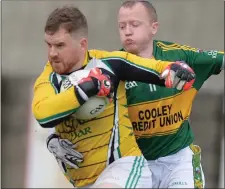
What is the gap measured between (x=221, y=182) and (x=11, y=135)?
2414 mm

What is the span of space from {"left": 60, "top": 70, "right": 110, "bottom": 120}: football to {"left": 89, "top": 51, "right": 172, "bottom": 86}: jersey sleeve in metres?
0.20

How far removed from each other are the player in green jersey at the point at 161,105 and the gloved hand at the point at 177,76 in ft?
1.69

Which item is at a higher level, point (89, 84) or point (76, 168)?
point (89, 84)

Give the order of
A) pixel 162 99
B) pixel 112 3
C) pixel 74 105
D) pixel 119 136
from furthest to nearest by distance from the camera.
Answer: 1. pixel 112 3
2. pixel 162 99
3. pixel 119 136
4. pixel 74 105

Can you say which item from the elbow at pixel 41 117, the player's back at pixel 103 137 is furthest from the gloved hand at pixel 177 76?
the elbow at pixel 41 117

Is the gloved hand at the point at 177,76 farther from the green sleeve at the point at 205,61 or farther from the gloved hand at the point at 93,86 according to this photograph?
the green sleeve at the point at 205,61

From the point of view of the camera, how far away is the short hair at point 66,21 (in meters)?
4.26

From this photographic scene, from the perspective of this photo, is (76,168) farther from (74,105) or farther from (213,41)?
(213,41)

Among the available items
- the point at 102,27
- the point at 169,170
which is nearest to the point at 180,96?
the point at 169,170

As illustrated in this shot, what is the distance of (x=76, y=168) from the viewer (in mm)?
4484

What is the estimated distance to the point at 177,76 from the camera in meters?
4.25

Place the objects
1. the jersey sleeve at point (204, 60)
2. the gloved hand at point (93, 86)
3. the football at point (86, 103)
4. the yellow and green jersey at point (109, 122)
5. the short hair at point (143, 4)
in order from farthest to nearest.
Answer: the jersey sleeve at point (204, 60)
the short hair at point (143, 4)
the yellow and green jersey at point (109, 122)
the football at point (86, 103)
the gloved hand at point (93, 86)

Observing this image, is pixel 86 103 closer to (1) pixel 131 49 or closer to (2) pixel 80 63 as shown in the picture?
(2) pixel 80 63

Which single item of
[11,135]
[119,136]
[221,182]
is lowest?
[221,182]
